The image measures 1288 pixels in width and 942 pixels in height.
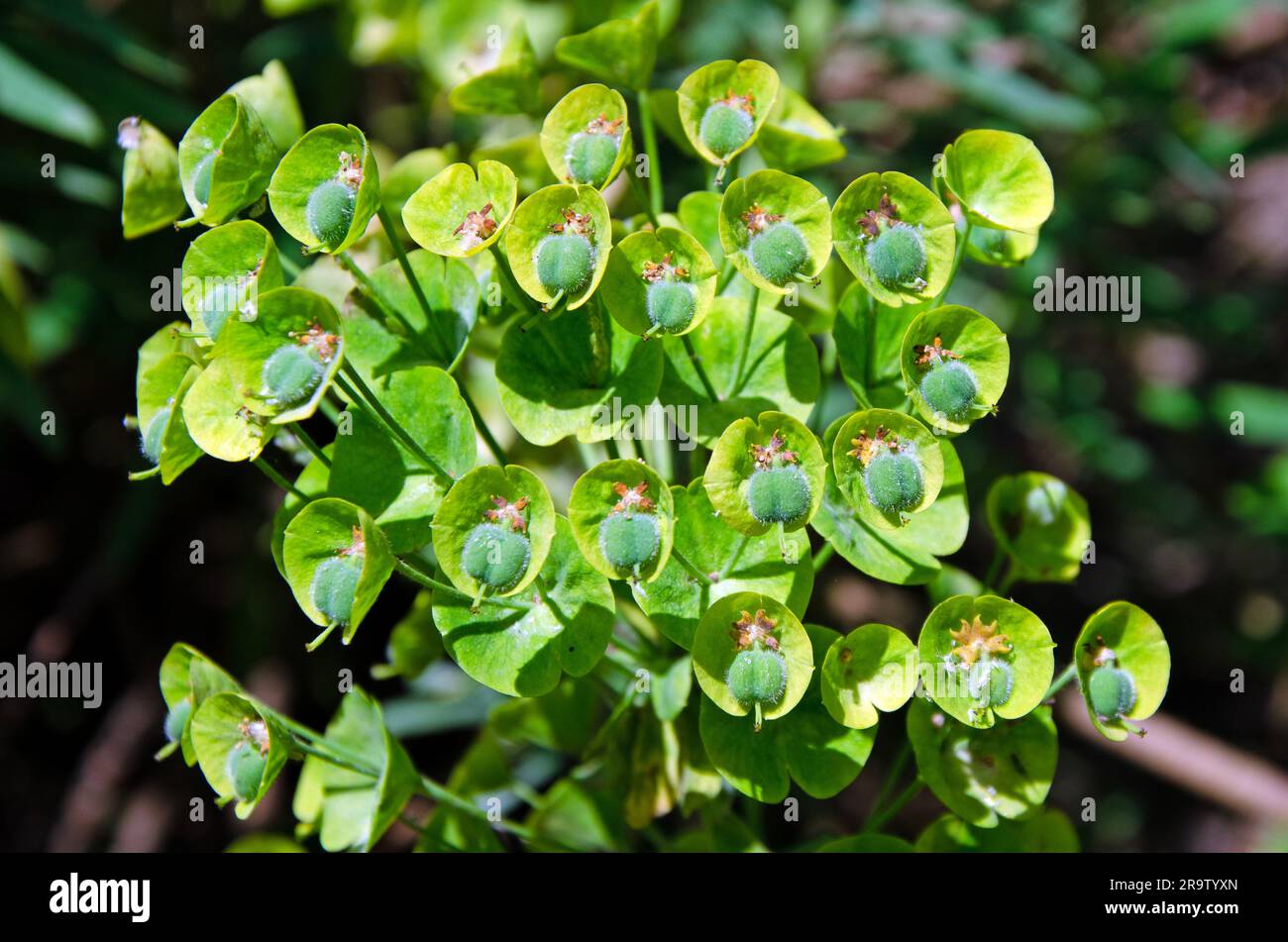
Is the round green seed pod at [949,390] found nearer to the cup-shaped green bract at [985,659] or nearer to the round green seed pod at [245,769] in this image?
the cup-shaped green bract at [985,659]

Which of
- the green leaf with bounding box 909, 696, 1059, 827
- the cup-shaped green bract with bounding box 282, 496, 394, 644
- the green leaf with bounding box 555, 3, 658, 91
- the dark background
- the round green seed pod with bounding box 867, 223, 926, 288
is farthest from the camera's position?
the dark background

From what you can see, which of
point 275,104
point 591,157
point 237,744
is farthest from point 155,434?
point 591,157

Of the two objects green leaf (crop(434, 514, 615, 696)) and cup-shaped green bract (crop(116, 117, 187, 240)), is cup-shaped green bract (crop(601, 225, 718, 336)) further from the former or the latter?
cup-shaped green bract (crop(116, 117, 187, 240))

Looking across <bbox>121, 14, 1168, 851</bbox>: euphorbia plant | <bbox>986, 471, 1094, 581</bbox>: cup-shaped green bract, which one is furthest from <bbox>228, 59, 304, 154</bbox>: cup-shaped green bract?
<bbox>986, 471, 1094, 581</bbox>: cup-shaped green bract

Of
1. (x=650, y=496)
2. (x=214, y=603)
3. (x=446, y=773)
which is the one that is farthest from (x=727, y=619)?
(x=214, y=603)

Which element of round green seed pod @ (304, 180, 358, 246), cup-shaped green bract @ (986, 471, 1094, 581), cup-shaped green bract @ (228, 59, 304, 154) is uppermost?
cup-shaped green bract @ (228, 59, 304, 154)

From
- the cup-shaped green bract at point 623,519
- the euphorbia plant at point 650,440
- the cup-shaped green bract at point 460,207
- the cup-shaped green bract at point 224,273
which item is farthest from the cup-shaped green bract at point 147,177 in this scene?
the cup-shaped green bract at point 623,519

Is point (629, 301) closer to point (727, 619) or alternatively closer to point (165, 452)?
point (727, 619)
